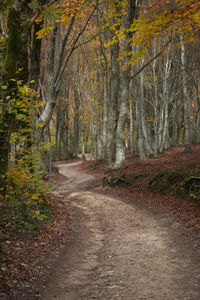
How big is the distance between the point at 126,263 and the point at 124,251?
69 cm

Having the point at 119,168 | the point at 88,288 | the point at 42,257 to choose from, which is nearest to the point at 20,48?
the point at 42,257

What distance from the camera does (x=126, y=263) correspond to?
5004mm

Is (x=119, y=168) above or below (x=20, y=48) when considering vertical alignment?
below

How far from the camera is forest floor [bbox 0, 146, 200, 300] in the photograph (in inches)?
156

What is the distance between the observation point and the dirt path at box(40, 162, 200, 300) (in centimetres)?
389

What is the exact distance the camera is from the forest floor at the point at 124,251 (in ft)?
13.0

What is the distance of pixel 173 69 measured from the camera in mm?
24031

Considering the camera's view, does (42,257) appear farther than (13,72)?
No

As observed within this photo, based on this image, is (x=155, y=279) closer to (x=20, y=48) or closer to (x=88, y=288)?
(x=88, y=288)

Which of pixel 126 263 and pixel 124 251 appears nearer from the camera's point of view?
pixel 126 263

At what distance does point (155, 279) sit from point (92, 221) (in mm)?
4583

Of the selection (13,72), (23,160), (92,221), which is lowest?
(92,221)

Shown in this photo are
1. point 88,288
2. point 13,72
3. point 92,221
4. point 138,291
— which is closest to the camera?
point 138,291

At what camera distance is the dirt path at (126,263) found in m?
3.89
